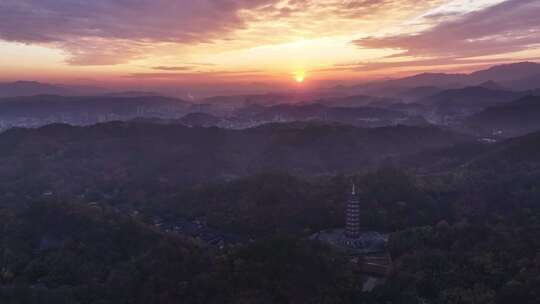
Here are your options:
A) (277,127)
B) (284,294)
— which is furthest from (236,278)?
(277,127)

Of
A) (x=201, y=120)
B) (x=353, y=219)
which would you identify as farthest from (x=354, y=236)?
(x=201, y=120)

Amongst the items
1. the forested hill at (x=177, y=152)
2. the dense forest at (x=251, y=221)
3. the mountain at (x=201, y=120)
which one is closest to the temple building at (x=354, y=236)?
the dense forest at (x=251, y=221)

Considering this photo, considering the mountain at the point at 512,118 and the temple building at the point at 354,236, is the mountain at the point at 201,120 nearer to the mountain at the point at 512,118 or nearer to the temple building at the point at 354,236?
the mountain at the point at 512,118

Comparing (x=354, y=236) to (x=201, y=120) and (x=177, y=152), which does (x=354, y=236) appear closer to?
(x=177, y=152)

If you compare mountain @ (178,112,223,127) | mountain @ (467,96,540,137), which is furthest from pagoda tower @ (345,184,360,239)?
mountain @ (178,112,223,127)

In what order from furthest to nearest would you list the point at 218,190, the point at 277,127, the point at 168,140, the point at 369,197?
the point at 277,127
the point at 168,140
the point at 218,190
the point at 369,197

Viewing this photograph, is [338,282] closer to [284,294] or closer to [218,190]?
[284,294]
